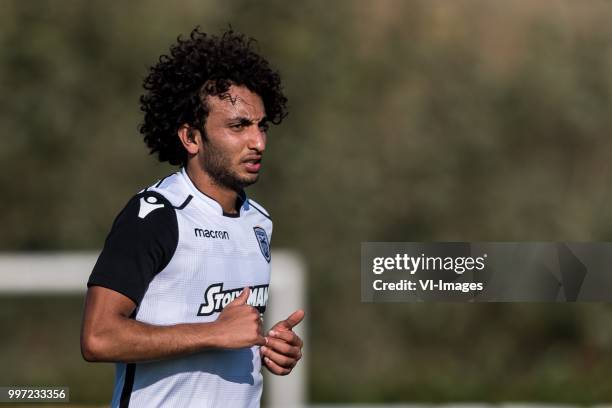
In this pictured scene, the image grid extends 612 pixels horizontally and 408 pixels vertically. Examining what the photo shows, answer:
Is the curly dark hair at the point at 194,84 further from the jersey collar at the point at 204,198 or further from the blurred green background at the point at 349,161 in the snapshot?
the blurred green background at the point at 349,161

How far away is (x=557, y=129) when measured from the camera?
1662 cm

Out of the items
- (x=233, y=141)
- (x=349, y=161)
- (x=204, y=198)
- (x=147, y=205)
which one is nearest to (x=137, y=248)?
(x=147, y=205)

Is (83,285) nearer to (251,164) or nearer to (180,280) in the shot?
(251,164)

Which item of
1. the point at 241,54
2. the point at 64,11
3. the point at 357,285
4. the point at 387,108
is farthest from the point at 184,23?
the point at 241,54

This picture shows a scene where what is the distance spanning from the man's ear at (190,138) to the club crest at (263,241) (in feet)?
1.48

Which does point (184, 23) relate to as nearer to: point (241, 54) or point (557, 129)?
point (557, 129)

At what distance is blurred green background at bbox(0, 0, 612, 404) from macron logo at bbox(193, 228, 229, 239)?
10715 mm

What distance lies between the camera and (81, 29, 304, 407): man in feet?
12.7

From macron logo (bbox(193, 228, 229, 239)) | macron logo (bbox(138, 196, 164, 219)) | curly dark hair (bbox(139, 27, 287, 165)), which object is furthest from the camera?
curly dark hair (bbox(139, 27, 287, 165))

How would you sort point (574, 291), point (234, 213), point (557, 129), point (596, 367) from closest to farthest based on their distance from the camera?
point (234, 213), point (574, 291), point (596, 367), point (557, 129)

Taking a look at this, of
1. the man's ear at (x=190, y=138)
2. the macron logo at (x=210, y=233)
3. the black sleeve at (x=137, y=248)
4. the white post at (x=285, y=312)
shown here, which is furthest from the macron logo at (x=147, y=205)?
the white post at (x=285, y=312)

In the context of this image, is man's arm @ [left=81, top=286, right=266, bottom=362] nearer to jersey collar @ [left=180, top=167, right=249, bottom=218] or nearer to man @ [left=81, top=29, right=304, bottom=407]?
man @ [left=81, top=29, right=304, bottom=407]

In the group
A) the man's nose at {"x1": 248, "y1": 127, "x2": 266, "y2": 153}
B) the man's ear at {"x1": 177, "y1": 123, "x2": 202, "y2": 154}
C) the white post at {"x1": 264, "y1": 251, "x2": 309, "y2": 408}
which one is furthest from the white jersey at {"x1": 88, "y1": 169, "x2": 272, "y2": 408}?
the white post at {"x1": 264, "y1": 251, "x2": 309, "y2": 408}

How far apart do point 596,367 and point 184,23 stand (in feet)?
24.6
